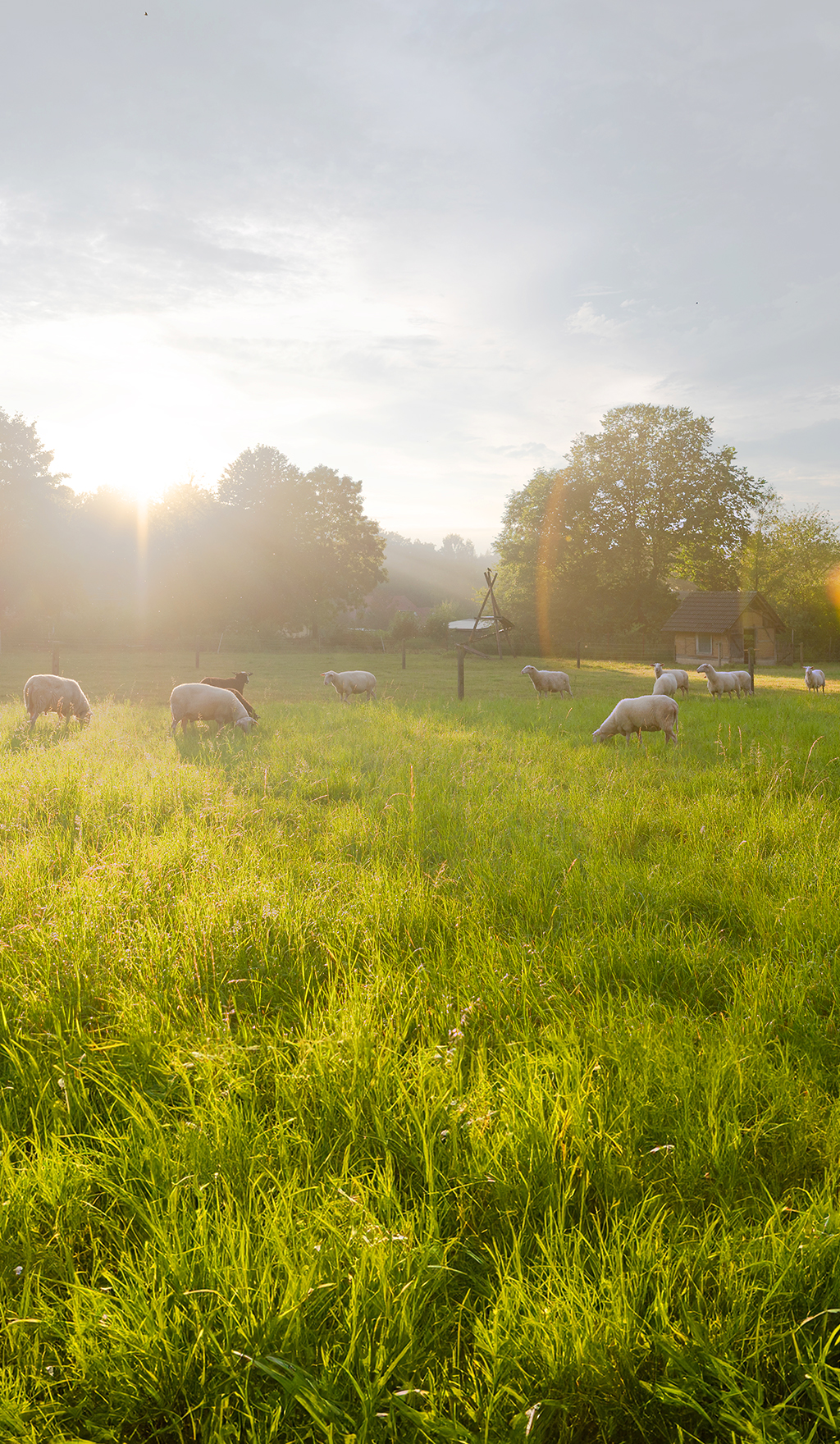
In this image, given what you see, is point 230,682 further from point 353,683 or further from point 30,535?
point 30,535

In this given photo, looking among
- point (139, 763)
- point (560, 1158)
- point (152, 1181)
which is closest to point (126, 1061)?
point (152, 1181)

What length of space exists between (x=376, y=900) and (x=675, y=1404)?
2517mm

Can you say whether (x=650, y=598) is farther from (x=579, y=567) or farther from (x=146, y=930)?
(x=146, y=930)

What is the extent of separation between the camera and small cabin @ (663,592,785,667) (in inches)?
1906

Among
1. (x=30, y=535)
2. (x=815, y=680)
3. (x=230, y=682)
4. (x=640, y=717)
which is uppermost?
(x=30, y=535)

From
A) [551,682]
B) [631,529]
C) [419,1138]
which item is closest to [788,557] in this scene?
[631,529]

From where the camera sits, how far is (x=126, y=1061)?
252 centimetres

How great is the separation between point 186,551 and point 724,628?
40.8 m

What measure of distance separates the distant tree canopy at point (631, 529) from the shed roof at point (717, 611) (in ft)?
10.9

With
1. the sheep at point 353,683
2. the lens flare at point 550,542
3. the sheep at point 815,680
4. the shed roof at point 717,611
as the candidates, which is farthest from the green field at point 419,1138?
the lens flare at point 550,542

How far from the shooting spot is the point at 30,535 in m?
42.8

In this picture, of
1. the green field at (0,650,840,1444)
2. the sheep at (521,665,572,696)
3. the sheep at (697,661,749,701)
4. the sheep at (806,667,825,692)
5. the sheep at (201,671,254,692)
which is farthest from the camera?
the sheep at (806,667,825,692)

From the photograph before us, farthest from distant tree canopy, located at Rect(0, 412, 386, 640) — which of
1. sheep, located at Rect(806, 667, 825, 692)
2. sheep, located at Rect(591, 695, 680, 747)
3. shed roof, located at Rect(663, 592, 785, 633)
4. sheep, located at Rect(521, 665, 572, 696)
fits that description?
sheep, located at Rect(591, 695, 680, 747)

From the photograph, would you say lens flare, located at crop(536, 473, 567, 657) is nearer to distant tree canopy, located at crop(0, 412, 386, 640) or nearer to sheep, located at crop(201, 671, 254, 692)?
distant tree canopy, located at crop(0, 412, 386, 640)
